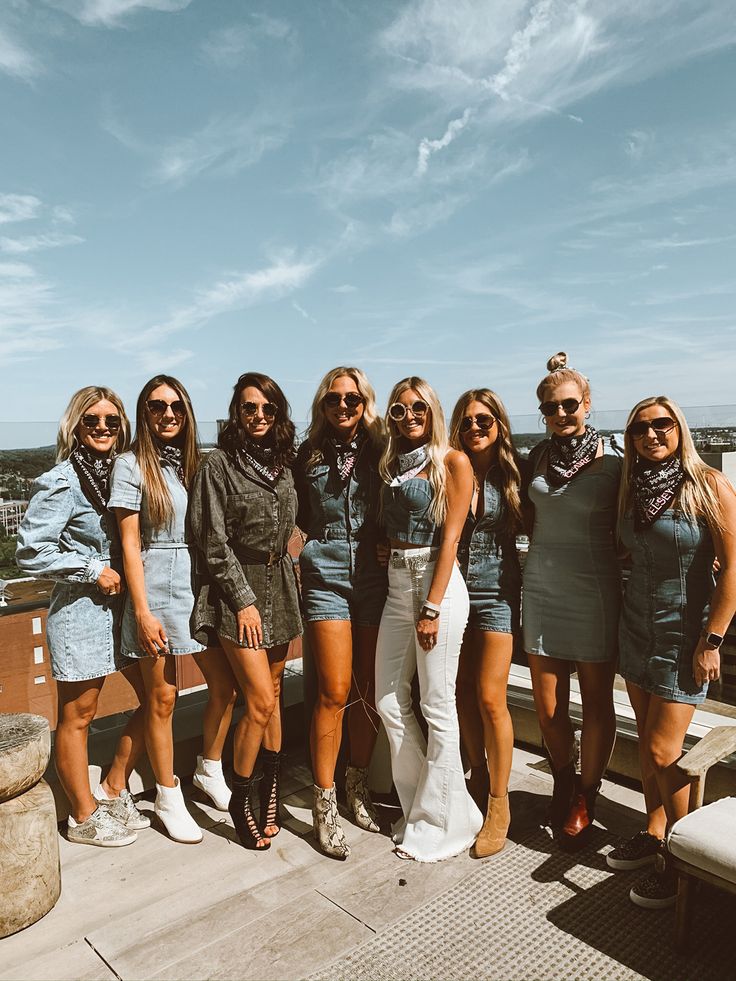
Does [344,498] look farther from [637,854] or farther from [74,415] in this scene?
[637,854]

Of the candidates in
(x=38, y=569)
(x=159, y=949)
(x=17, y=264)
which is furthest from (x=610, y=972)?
(x=17, y=264)

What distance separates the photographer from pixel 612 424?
102 inches

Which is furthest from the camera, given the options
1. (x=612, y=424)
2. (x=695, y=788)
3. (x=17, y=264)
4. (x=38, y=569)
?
(x=17, y=264)

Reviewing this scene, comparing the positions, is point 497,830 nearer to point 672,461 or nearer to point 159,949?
point 159,949

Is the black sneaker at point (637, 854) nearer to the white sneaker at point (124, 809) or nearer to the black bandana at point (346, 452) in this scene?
the black bandana at point (346, 452)

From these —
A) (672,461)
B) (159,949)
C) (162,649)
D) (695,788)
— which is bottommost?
(159,949)

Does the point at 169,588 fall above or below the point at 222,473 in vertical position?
below

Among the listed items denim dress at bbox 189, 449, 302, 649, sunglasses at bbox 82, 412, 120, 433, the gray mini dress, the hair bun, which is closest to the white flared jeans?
the gray mini dress

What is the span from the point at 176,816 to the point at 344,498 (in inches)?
60.2

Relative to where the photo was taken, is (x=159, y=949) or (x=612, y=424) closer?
(x=159, y=949)

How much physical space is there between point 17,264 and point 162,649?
2156 cm

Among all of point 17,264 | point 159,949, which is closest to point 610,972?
point 159,949

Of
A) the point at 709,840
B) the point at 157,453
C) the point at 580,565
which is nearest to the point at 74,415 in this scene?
the point at 157,453

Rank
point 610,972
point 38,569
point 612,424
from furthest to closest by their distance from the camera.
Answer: point 612,424
point 38,569
point 610,972
